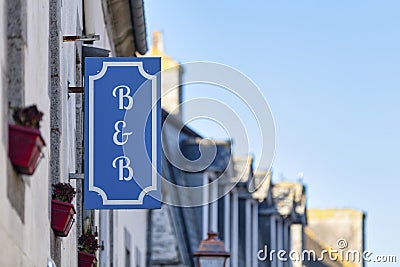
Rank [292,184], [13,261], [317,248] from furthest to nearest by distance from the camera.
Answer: [317,248]
[292,184]
[13,261]

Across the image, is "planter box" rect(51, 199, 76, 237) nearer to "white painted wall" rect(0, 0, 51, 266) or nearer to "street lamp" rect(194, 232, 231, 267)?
"white painted wall" rect(0, 0, 51, 266)

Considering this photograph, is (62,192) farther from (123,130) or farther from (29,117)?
(29,117)

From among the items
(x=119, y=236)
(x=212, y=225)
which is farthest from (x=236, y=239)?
(x=119, y=236)

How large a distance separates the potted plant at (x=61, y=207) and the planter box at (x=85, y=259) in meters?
2.73

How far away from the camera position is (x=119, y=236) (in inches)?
814

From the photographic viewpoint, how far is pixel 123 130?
1195cm

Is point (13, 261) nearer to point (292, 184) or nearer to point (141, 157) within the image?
point (141, 157)

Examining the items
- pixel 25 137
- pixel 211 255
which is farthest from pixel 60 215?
pixel 211 255

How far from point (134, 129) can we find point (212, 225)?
1796cm

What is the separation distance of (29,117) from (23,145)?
6.6 inches

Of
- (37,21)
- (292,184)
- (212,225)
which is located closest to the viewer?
(37,21)

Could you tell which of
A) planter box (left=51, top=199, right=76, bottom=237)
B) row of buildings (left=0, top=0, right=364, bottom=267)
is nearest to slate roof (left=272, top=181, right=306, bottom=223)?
row of buildings (left=0, top=0, right=364, bottom=267)

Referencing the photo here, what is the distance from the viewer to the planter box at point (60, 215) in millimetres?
10891

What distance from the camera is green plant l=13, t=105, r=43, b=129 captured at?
795cm
